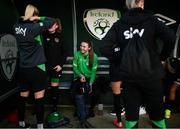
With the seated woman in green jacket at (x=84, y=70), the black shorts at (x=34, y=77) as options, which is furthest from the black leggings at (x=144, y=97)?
the seated woman in green jacket at (x=84, y=70)

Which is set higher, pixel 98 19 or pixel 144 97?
pixel 98 19

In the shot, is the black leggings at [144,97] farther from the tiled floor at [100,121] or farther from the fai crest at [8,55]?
the fai crest at [8,55]

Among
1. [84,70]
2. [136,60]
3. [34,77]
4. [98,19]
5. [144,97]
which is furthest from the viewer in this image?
[98,19]

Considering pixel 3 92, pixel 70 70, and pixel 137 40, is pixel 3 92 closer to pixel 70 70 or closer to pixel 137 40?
pixel 70 70

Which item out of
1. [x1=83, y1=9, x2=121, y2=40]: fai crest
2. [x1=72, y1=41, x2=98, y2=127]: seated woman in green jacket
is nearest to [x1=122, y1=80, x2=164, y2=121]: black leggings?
[x1=72, y1=41, x2=98, y2=127]: seated woman in green jacket

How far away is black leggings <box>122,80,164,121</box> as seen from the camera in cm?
295

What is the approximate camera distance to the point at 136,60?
294cm

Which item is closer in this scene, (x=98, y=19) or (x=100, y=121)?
(x=100, y=121)

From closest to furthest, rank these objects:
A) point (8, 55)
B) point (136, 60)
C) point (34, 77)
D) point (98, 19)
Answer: point (136, 60) → point (34, 77) → point (8, 55) → point (98, 19)

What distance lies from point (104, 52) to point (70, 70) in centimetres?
301

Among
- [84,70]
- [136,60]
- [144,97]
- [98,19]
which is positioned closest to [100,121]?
[84,70]

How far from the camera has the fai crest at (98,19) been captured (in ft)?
19.7

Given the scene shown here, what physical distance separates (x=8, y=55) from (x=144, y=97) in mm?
2860

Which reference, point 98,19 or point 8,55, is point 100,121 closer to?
point 8,55
